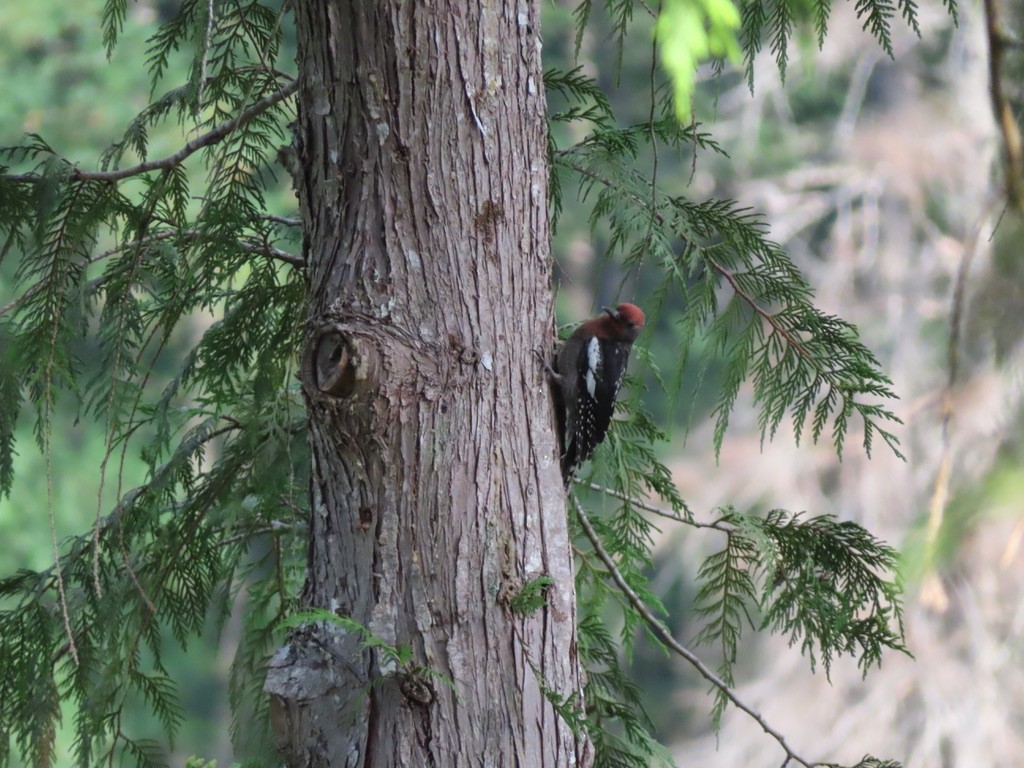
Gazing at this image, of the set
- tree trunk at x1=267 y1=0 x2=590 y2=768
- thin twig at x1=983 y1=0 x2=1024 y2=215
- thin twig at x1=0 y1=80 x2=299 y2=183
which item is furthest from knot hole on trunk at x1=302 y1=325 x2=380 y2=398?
thin twig at x1=983 y1=0 x2=1024 y2=215

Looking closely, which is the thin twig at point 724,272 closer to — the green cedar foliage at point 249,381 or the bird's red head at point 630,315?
the green cedar foliage at point 249,381

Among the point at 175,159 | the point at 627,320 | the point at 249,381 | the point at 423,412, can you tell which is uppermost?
the point at 627,320

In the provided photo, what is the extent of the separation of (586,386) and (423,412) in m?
1.15

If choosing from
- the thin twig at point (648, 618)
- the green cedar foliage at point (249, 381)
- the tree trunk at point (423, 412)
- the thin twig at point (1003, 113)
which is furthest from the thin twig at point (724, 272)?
the thin twig at point (1003, 113)

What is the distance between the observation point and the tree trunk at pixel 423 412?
90.4 inches

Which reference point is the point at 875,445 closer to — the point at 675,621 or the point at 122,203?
the point at 675,621

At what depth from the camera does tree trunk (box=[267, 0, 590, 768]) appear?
2295mm

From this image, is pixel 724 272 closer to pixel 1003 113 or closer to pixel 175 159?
pixel 175 159

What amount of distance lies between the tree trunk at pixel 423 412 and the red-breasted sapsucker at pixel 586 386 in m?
0.48

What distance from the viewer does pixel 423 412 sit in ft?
7.82

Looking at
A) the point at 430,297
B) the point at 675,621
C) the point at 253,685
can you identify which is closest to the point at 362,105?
the point at 430,297

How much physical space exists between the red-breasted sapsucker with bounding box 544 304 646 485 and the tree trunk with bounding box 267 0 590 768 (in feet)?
1.59

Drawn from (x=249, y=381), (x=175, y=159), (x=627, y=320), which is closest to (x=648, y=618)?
(x=249, y=381)

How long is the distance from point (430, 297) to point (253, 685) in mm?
1645
